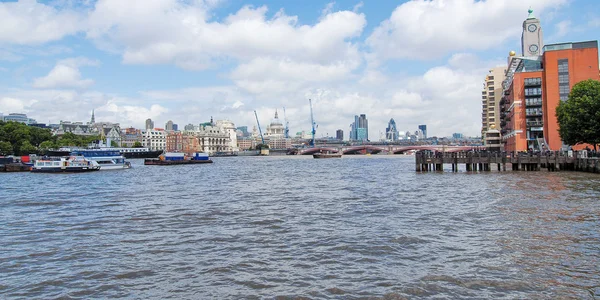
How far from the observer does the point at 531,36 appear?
10888 cm

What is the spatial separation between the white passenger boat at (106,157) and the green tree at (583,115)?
76.4 metres

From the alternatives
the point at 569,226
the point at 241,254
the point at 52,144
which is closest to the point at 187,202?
the point at 241,254

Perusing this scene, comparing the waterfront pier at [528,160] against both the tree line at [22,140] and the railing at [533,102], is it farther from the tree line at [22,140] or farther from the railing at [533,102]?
the tree line at [22,140]

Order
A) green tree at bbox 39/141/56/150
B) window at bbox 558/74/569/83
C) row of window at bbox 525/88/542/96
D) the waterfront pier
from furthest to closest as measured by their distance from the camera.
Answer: green tree at bbox 39/141/56/150 → row of window at bbox 525/88/542/96 → window at bbox 558/74/569/83 → the waterfront pier

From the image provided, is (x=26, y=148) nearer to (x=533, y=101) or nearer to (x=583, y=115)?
(x=533, y=101)

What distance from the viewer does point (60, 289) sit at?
41.2ft

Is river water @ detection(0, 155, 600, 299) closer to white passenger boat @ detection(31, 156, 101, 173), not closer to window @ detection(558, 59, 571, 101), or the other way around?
white passenger boat @ detection(31, 156, 101, 173)

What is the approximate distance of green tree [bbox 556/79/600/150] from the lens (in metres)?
54.6

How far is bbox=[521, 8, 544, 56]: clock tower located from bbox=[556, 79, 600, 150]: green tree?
179 feet

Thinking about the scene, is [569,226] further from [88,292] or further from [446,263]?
[88,292]

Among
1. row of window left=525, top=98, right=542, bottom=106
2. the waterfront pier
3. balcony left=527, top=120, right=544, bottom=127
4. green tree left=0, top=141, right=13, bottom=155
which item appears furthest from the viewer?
green tree left=0, top=141, right=13, bottom=155

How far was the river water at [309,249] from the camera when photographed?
12.2 metres

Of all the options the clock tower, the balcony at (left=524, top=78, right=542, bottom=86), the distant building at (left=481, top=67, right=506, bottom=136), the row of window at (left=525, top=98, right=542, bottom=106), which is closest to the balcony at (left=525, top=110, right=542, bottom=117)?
the row of window at (left=525, top=98, right=542, bottom=106)

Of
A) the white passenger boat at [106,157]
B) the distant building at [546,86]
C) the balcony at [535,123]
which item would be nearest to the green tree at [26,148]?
the white passenger boat at [106,157]
